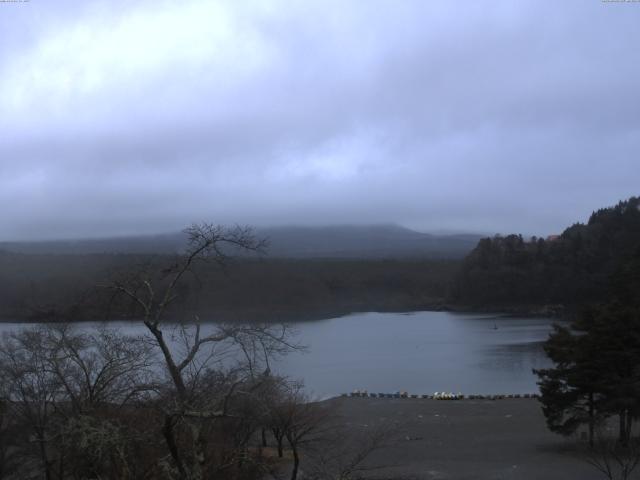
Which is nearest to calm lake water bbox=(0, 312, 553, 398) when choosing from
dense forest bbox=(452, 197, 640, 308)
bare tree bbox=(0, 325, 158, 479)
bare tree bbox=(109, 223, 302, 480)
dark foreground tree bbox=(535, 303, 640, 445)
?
dark foreground tree bbox=(535, 303, 640, 445)

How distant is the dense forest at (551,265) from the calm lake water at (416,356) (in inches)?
406

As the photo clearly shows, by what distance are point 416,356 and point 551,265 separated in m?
48.0

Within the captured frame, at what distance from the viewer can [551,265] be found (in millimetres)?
95625

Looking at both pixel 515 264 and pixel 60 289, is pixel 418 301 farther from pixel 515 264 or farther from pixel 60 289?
pixel 60 289

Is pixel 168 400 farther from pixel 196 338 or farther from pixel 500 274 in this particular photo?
pixel 500 274

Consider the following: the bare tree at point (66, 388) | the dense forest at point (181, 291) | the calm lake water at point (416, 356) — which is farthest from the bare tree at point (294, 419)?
the calm lake water at point (416, 356)

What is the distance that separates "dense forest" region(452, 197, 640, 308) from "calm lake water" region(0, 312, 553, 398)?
10.3 metres

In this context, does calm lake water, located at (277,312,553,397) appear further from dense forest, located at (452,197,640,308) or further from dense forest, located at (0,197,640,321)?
dense forest, located at (452,197,640,308)

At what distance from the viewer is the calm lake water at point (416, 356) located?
127 feet

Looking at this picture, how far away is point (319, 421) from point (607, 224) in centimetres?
8552

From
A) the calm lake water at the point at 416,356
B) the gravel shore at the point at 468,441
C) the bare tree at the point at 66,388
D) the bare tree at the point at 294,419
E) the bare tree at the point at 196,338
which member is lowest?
the calm lake water at the point at 416,356

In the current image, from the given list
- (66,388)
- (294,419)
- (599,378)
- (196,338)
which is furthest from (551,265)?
(196,338)

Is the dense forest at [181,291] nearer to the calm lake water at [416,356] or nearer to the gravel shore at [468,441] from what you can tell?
the calm lake water at [416,356]

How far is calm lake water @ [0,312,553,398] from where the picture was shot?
38.8 meters
